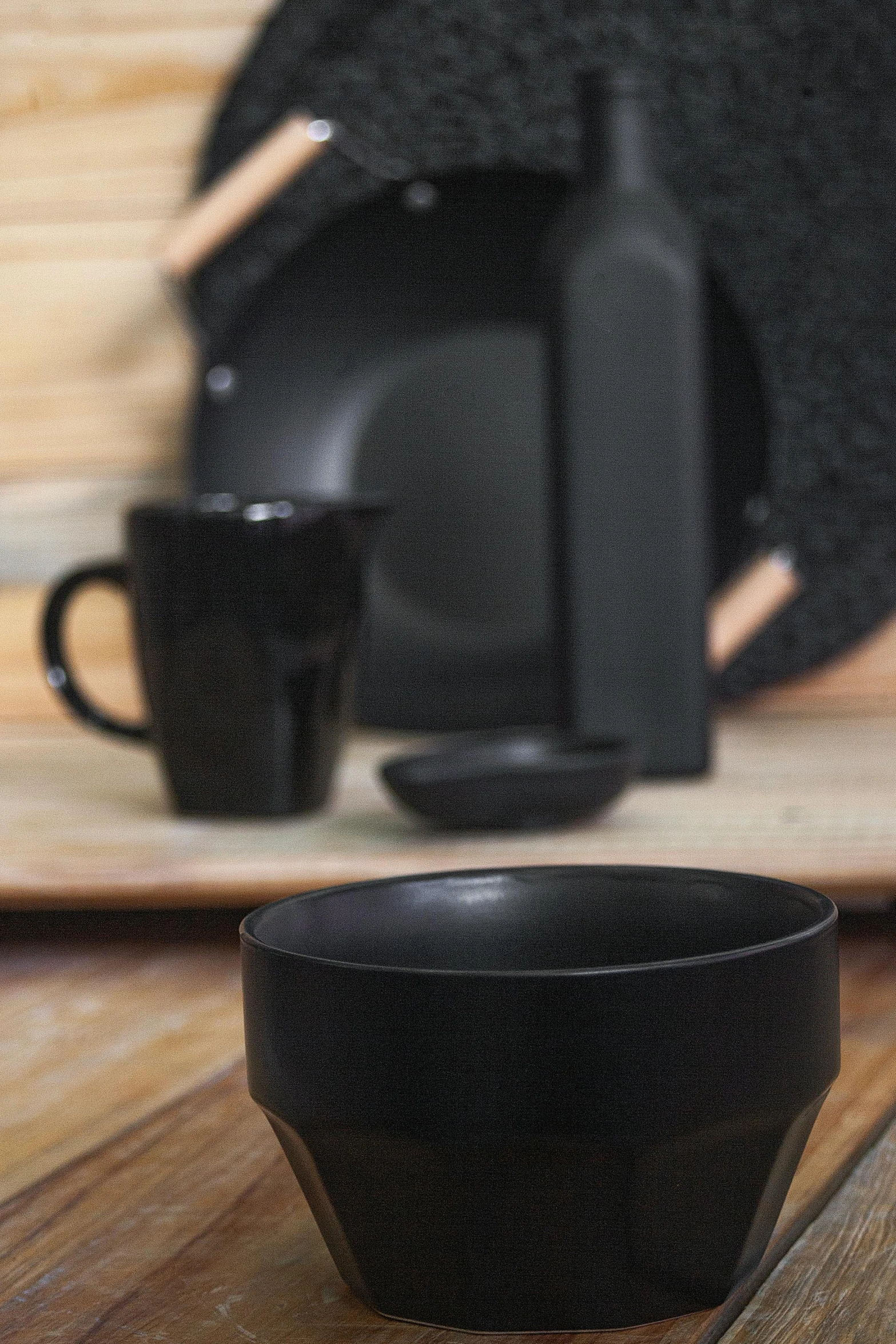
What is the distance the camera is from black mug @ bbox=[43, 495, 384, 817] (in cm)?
61

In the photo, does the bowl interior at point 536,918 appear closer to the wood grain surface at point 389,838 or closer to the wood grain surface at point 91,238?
the wood grain surface at point 389,838

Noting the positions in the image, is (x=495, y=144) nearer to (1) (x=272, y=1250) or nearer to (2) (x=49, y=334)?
(2) (x=49, y=334)

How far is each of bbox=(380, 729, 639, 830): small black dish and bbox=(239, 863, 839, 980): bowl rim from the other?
0.26m

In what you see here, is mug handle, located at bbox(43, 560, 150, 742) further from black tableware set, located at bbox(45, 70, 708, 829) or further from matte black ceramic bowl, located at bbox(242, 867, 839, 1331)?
matte black ceramic bowl, located at bbox(242, 867, 839, 1331)

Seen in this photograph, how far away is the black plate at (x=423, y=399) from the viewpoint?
888 mm

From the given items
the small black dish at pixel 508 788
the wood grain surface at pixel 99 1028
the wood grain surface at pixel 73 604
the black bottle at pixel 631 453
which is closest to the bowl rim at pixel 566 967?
the wood grain surface at pixel 99 1028

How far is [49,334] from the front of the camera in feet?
3.27

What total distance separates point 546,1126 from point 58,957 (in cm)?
33

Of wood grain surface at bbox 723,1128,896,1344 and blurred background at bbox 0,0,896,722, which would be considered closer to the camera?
wood grain surface at bbox 723,1128,896,1344

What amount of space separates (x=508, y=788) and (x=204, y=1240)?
0.28 m

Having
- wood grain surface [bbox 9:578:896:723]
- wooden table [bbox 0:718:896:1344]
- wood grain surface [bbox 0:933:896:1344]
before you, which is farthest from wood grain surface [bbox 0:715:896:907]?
wood grain surface [bbox 9:578:896:723]

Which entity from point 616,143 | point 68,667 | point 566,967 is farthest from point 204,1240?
point 616,143

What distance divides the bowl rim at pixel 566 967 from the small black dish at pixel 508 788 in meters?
0.26

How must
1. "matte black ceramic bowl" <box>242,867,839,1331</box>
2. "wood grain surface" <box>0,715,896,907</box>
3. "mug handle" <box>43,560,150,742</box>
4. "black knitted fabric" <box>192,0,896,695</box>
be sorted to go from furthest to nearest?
"black knitted fabric" <box>192,0,896,695</box> → "mug handle" <box>43,560,150,742</box> → "wood grain surface" <box>0,715,896,907</box> → "matte black ceramic bowl" <box>242,867,839,1331</box>
